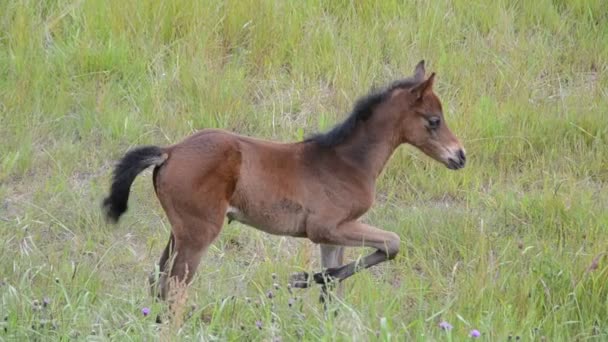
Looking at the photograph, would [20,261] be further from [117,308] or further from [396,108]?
[396,108]

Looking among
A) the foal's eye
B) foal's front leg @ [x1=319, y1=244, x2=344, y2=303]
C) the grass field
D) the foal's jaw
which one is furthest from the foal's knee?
the foal's eye

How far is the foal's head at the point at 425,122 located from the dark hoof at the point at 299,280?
1.04 meters

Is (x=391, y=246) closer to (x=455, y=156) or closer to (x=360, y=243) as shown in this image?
(x=360, y=243)

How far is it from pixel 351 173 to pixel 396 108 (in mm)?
466

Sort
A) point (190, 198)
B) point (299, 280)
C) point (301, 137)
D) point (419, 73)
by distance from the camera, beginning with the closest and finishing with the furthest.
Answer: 1. point (190, 198)
2. point (299, 280)
3. point (419, 73)
4. point (301, 137)

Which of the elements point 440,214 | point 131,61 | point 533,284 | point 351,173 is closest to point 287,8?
point 131,61

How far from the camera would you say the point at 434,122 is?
7.58m

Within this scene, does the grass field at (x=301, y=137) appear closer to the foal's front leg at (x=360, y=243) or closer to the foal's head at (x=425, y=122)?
the foal's front leg at (x=360, y=243)

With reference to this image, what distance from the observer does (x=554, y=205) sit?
8703 millimetres

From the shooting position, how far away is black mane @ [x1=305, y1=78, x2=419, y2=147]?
7613 mm

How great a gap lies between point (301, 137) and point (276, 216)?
2490mm

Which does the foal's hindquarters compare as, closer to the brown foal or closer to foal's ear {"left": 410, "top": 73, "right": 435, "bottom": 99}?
the brown foal

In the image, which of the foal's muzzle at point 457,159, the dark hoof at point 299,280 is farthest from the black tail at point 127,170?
the foal's muzzle at point 457,159

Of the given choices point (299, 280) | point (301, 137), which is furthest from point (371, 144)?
point (301, 137)
